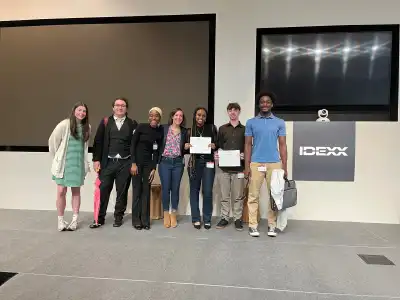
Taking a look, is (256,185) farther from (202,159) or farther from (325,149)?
(325,149)

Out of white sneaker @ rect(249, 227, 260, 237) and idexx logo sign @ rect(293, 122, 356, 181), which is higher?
idexx logo sign @ rect(293, 122, 356, 181)

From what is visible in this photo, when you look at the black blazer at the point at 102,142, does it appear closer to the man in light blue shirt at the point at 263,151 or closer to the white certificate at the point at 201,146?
the white certificate at the point at 201,146

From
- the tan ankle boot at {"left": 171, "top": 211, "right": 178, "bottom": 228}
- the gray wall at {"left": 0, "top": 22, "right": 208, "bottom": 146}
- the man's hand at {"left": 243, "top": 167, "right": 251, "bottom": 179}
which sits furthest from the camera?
the gray wall at {"left": 0, "top": 22, "right": 208, "bottom": 146}

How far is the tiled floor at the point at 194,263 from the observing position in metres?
2.29

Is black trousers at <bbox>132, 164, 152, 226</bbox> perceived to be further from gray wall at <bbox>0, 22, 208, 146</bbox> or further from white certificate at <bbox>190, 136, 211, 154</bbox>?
gray wall at <bbox>0, 22, 208, 146</bbox>

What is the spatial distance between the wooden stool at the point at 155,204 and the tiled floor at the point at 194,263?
388mm

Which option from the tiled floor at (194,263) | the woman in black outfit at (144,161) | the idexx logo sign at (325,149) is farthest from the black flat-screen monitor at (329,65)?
the tiled floor at (194,263)

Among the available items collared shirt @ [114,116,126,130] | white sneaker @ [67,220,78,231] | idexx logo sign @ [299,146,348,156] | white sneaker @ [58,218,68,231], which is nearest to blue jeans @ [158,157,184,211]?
collared shirt @ [114,116,126,130]

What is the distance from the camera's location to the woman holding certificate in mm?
3805

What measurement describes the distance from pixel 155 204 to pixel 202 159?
103 centimetres

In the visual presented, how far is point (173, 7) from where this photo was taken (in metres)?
4.70

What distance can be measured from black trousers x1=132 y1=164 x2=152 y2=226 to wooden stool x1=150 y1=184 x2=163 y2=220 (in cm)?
45

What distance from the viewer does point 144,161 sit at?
384 centimetres

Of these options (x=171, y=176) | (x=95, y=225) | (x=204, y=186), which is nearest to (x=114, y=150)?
(x=171, y=176)
